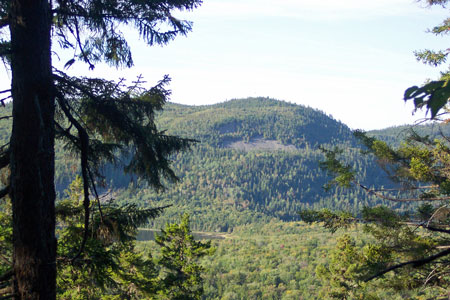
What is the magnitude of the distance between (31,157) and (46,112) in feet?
1.53

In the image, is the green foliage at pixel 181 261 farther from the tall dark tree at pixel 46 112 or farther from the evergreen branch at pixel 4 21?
the evergreen branch at pixel 4 21

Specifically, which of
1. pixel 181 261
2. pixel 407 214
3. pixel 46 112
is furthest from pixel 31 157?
pixel 181 261

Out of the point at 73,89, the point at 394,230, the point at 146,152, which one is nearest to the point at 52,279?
the point at 146,152

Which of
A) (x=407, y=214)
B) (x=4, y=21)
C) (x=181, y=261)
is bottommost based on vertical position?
(x=181, y=261)

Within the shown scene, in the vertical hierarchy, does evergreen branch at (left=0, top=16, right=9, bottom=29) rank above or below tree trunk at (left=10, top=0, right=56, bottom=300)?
above

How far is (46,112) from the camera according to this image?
3953mm

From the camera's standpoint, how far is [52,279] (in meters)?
3.80

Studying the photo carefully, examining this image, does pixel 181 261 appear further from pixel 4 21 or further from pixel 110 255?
pixel 4 21

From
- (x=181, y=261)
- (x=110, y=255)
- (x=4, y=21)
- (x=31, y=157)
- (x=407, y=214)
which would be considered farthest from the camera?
(x=181, y=261)

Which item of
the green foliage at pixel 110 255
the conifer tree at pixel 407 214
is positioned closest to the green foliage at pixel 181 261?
the green foliage at pixel 110 255

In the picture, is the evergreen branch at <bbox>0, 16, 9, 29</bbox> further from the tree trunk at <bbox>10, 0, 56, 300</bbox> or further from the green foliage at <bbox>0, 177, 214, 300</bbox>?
the green foliage at <bbox>0, 177, 214, 300</bbox>

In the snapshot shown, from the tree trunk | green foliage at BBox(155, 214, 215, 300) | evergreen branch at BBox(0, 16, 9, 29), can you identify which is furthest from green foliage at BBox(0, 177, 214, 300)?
evergreen branch at BBox(0, 16, 9, 29)

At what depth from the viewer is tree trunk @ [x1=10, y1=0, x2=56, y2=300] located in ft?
12.1

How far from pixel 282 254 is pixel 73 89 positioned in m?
99.9
